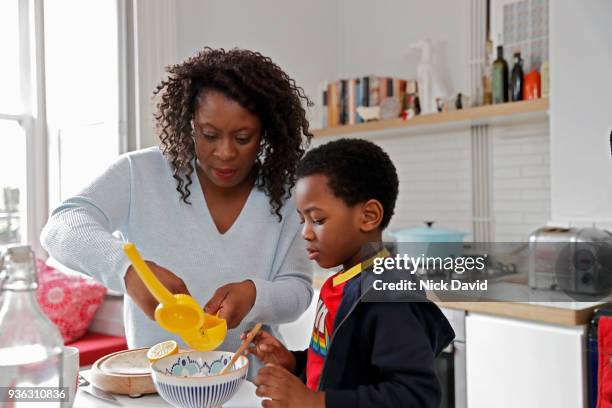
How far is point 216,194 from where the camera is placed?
1.41 meters

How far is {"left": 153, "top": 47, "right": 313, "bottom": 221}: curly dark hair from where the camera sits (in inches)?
52.0

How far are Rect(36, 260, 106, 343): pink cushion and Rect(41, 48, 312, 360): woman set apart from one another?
172 cm

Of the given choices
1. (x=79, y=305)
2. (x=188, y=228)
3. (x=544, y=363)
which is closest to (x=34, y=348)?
(x=188, y=228)

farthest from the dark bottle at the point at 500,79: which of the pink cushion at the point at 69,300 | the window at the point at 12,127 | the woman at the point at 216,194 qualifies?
the window at the point at 12,127

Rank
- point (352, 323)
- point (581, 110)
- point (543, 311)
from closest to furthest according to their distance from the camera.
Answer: point (352, 323) < point (543, 311) < point (581, 110)

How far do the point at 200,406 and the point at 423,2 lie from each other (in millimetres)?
3095

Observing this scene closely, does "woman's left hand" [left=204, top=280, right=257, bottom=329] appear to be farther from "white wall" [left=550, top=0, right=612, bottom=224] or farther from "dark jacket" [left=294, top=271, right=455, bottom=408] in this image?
"white wall" [left=550, top=0, right=612, bottom=224]

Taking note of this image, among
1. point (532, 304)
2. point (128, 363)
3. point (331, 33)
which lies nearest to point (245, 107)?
point (128, 363)

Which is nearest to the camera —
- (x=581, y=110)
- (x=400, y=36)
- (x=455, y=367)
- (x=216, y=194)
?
(x=216, y=194)

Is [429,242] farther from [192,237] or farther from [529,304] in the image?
[192,237]

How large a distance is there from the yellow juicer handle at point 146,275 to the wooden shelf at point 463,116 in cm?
216

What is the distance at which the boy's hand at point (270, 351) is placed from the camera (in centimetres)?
111

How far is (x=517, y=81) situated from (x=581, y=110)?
433 millimetres

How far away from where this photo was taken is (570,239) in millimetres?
2074
